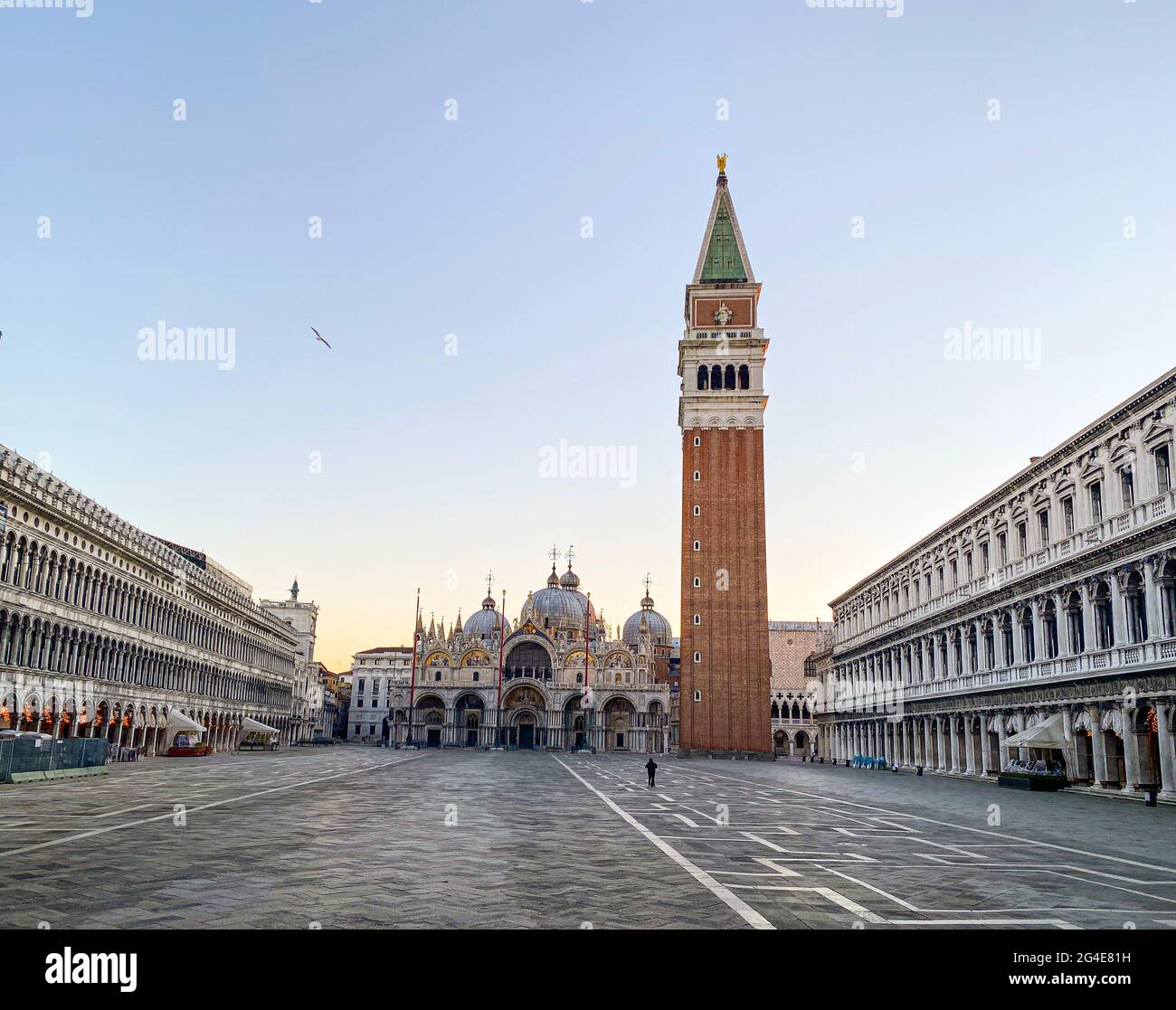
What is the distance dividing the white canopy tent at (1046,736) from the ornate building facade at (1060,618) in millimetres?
66

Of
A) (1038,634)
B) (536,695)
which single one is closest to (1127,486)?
(1038,634)

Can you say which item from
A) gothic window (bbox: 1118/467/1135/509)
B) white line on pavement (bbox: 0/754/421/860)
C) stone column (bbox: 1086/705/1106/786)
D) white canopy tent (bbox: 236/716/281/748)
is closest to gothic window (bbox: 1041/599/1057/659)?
stone column (bbox: 1086/705/1106/786)

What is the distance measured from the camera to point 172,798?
2352 centimetres

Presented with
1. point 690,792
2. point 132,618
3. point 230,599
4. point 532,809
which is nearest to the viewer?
point 532,809

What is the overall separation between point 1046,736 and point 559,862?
Answer: 1111 inches

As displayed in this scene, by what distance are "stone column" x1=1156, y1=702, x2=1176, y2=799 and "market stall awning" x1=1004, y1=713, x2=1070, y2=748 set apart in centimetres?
566

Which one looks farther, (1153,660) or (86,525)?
(86,525)

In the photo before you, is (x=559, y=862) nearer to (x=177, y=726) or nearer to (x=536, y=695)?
(x=177, y=726)

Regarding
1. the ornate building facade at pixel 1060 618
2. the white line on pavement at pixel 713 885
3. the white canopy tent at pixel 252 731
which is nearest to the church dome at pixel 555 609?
the white canopy tent at pixel 252 731

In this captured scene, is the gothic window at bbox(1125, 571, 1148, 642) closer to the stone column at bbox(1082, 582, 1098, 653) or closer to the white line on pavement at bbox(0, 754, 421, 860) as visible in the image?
the stone column at bbox(1082, 582, 1098, 653)
